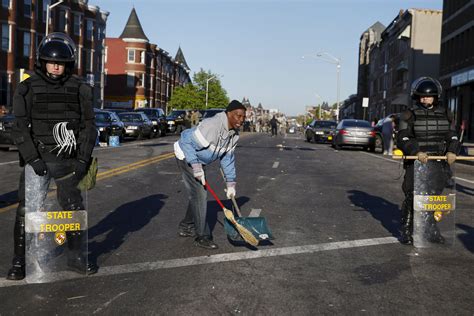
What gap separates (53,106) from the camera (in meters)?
5.20

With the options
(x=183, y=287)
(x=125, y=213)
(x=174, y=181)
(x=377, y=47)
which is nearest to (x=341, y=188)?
(x=174, y=181)

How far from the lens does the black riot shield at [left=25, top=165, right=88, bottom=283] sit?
5.11 metres

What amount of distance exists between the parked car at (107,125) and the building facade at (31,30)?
27.9ft

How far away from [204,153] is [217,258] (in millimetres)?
1086

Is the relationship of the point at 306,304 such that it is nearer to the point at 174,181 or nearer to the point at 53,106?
the point at 53,106

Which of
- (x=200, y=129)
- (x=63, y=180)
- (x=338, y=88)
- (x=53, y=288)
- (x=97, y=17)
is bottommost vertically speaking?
(x=53, y=288)

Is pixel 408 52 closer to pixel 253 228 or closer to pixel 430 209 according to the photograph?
pixel 430 209

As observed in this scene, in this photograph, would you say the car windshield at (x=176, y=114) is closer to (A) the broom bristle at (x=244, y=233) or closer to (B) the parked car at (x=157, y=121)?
(B) the parked car at (x=157, y=121)

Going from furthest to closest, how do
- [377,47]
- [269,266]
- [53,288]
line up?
[377,47] < [269,266] < [53,288]

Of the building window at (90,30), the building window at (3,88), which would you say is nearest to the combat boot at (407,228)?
the building window at (3,88)

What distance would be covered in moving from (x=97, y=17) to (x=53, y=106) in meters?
61.1

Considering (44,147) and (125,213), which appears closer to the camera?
(44,147)

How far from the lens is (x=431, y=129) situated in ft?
23.3

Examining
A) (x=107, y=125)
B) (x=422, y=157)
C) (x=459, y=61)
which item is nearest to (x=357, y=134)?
(x=107, y=125)
